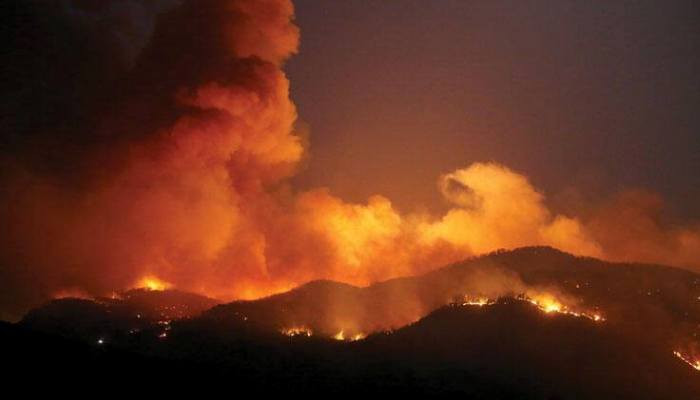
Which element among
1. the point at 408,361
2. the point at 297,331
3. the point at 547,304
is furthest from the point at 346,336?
the point at 547,304

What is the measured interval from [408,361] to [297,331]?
46.4 feet

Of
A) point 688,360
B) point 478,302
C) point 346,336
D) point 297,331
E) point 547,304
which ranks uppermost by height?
point 478,302

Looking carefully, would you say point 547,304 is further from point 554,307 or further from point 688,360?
point 688,360

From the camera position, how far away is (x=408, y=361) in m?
41.4

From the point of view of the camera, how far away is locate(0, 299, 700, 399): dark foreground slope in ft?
97.7

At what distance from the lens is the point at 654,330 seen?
47000 millimetres

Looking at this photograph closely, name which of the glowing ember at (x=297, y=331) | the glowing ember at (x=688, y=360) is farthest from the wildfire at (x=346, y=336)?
the glowing ember at (x=688, y=360)

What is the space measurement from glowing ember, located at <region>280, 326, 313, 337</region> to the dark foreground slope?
6.63 ft

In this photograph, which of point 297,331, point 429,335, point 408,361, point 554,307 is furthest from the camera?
point 297,331

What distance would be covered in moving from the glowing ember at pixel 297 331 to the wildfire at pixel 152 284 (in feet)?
77.2

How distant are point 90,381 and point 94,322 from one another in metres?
29.4

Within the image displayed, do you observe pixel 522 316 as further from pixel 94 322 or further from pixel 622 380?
pixel 94 322

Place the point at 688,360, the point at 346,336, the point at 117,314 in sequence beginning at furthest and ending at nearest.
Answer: the point at 117,314
the point at 346,336
the point at 688,360

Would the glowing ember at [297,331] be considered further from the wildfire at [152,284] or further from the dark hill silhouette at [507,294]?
the wildfire at [152,284]
